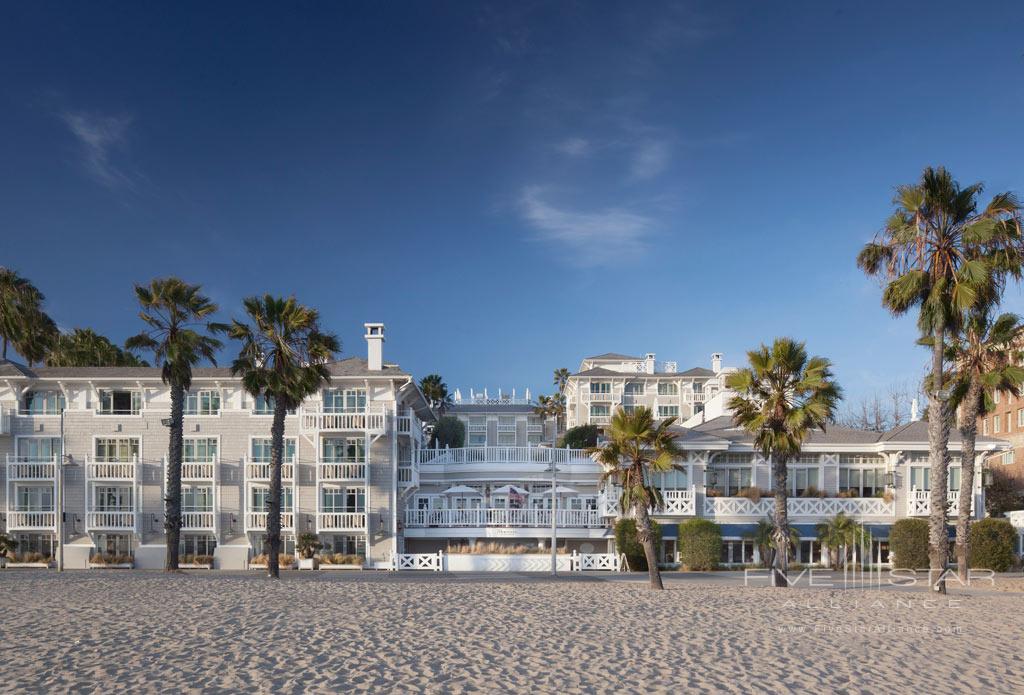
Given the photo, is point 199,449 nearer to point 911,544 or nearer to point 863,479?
point 863,479

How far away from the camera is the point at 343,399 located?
44438mm

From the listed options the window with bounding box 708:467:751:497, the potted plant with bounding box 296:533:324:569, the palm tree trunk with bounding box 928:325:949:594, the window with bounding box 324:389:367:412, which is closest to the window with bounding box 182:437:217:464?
the window with bounding box 324:389:367:412

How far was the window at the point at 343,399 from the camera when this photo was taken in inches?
1746

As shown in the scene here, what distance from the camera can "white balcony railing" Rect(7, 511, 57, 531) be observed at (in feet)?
138

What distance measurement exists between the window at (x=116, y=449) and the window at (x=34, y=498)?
275cm

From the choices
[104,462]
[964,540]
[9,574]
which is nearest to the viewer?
[964,540]

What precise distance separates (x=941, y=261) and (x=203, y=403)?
3246 cm

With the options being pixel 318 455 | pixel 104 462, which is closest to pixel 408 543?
pixel 318 455

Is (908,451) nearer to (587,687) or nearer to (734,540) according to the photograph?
(734,540)

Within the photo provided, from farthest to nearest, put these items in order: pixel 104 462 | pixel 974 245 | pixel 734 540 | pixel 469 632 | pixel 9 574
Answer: pixel 104 462 < pixel 734 540 < pixel 9 574 < pixel 974 245 < pixel 469 632

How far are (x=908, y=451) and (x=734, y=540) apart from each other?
28.5 ft

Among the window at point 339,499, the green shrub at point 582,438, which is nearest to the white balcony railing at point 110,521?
the window at point 339,499

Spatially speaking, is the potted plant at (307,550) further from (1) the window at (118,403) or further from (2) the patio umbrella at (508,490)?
(1) the window at (118,403)

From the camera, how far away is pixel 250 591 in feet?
87.8
